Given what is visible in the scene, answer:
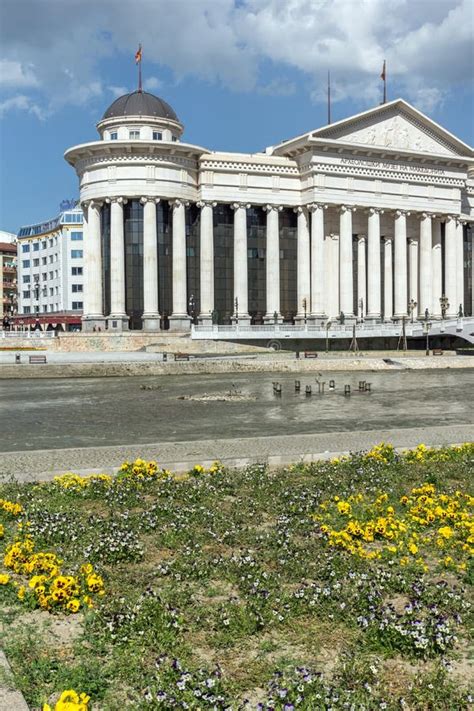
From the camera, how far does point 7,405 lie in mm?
31625

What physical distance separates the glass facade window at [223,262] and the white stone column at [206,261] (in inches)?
64.6

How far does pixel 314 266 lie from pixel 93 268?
25.7 metres

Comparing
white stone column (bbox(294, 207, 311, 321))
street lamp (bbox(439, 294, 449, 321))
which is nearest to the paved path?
white stone column (bbox(294, 207, 311, 321))

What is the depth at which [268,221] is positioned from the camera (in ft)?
279

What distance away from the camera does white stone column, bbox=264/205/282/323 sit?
279 ft

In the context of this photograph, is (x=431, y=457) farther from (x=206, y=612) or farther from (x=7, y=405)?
(x=7, y=405)

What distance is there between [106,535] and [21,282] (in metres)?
142

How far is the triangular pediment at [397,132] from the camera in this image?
85.6m

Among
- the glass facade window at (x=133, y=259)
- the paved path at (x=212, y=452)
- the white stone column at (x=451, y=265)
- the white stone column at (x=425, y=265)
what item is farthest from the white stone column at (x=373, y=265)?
the paved path at (x=212, y=452)

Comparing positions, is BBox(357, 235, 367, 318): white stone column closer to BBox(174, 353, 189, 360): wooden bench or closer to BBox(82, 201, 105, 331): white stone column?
BBox(82, 201, 105, 331): white stone column

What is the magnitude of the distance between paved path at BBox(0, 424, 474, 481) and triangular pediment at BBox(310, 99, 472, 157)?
70996 millimetres

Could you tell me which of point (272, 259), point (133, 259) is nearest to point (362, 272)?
point (272, 259)

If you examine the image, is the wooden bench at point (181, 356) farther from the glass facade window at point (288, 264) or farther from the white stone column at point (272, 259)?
the glass facade window at point (288, 264)

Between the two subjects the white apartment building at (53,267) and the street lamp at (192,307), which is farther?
the white apartment building at (53,267)
